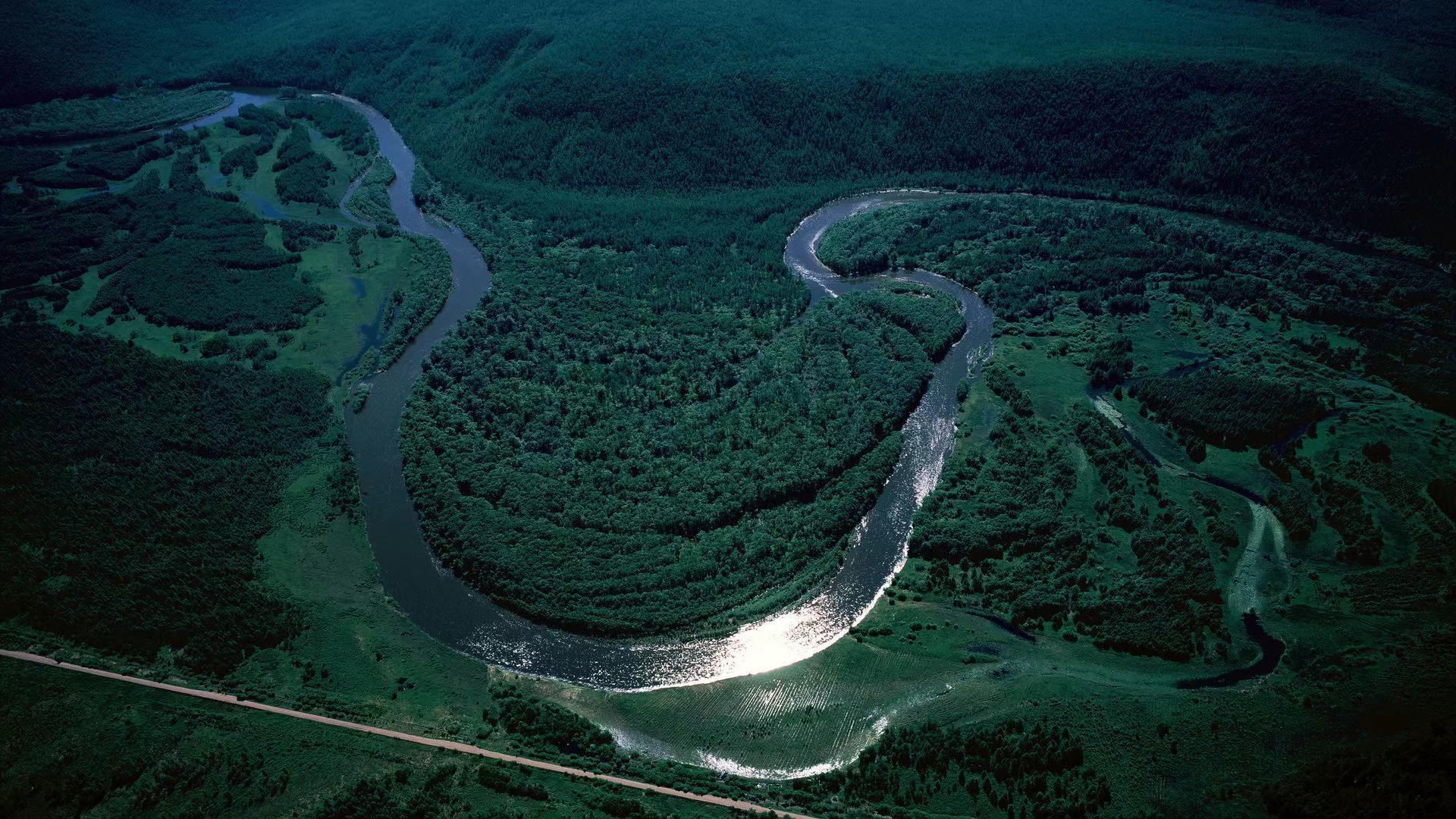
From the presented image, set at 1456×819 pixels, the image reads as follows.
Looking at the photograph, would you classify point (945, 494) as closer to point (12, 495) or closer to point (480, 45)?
point (12, 495)

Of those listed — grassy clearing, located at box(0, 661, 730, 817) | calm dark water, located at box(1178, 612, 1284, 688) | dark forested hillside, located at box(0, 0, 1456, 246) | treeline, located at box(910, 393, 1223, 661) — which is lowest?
grassy clearing, located at box(0, 661, 730, 817)

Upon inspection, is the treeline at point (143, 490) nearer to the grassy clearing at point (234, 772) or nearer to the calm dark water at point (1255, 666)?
the grassy clearing at point (234, 772)

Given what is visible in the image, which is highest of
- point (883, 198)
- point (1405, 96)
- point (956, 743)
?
point (1405, 96)

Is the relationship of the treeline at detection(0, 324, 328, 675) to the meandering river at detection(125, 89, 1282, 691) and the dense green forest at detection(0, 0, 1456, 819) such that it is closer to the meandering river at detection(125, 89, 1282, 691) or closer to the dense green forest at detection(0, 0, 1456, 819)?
the dense green forest at detection(0, 0, 1456, 819)

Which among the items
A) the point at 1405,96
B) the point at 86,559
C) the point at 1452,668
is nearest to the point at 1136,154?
the point at 1405,96

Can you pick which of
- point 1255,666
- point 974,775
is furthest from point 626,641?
point 1255,666

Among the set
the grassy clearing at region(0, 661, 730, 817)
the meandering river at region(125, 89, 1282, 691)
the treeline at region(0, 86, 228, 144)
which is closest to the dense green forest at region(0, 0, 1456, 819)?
the grassy clearing at region(0, 661, 730, 817)
